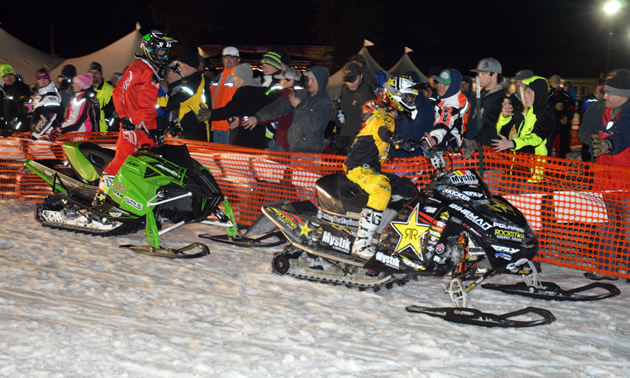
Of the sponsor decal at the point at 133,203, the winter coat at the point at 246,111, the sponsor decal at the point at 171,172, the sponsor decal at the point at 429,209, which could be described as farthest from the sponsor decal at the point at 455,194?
the winter coat at the point at 246,111

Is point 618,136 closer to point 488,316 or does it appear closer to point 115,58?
point 488,316

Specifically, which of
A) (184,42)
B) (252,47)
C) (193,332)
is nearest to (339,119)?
(193,332)

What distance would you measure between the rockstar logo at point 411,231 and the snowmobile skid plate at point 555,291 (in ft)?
3.47

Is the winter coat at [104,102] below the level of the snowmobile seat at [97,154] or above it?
above

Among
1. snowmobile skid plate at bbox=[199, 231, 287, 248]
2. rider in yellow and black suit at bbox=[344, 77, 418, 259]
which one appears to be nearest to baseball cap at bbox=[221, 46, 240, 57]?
snowmobile skid plate at bbox=[199, 231, 287, 248]

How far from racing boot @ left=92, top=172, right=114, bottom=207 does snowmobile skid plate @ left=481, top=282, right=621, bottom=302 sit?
4076 millimetres

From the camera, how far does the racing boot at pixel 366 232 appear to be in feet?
18.4

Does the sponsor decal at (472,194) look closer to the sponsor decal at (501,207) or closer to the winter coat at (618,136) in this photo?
the sponsor decal at (501,207)

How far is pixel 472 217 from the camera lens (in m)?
5.17

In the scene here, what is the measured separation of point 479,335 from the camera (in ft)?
15.6

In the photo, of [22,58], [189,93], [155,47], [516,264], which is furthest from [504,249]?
[22,58]

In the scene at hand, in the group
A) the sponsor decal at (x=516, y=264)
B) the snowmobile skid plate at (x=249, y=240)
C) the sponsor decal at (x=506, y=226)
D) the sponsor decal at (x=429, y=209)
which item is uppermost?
the sponsor decal at (x=429, y=209)

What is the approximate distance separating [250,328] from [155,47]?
3675 mm

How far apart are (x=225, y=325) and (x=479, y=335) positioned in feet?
5.97
